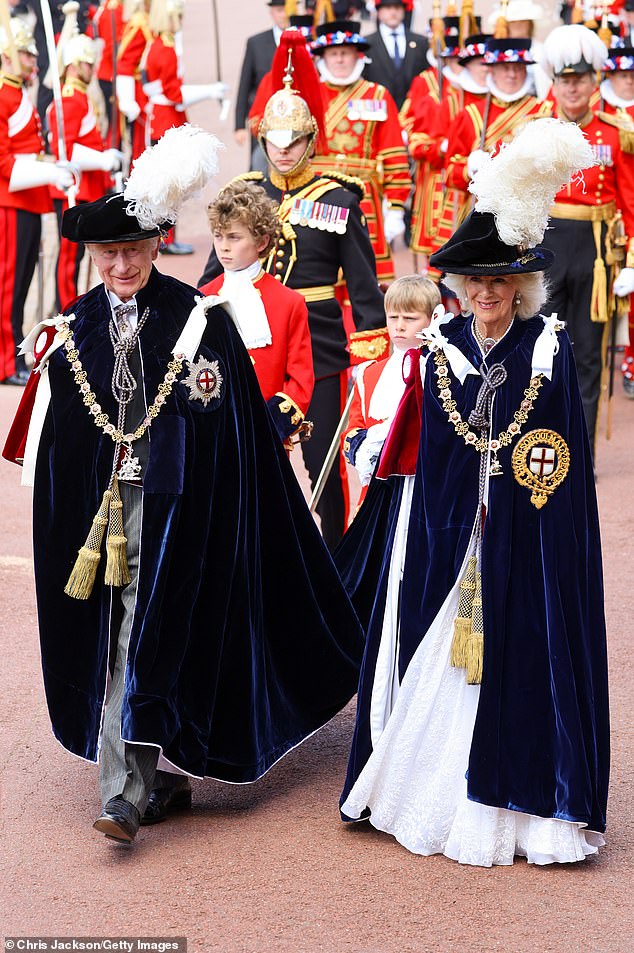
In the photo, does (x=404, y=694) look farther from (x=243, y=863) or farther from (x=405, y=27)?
(x=405, y=27)

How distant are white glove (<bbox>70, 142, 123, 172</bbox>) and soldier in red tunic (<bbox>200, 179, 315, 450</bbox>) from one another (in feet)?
18.9

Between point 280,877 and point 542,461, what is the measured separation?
127 cm

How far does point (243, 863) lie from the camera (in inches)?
170

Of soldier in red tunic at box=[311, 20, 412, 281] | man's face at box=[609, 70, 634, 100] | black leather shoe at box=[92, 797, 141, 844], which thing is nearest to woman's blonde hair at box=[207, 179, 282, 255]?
black leather shoe at box=[92, 797, 141, 844]

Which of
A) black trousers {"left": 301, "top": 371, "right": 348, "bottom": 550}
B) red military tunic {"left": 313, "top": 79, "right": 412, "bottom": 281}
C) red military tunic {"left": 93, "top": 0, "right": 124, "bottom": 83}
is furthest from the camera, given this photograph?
red military tunic {"left": 93, "top": 0, "right": 124, "bottom": 83}

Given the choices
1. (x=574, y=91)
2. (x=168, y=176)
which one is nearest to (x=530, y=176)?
(x=168, y=176)

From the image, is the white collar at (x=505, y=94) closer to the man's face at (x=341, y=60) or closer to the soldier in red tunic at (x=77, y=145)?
the man's face at (x=341, y=60)

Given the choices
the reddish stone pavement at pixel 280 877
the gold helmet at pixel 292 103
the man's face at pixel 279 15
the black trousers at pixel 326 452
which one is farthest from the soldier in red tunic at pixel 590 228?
the man's face at pixel 279 15

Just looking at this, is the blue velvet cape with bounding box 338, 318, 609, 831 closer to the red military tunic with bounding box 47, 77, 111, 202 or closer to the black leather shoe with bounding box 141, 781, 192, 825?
the black leather shoe with bounding box 141, 781, 192, 825

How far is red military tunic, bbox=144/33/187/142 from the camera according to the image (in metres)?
13.8

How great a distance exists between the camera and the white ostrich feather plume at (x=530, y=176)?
163 inches

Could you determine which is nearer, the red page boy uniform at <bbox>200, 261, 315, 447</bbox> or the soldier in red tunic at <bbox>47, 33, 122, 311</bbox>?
the red page boy uniform at <bbox>200, 261, 315, 447</bbox>

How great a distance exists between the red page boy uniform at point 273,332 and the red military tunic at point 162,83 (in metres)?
8.43

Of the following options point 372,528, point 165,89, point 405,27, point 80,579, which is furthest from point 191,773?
point 405,27
